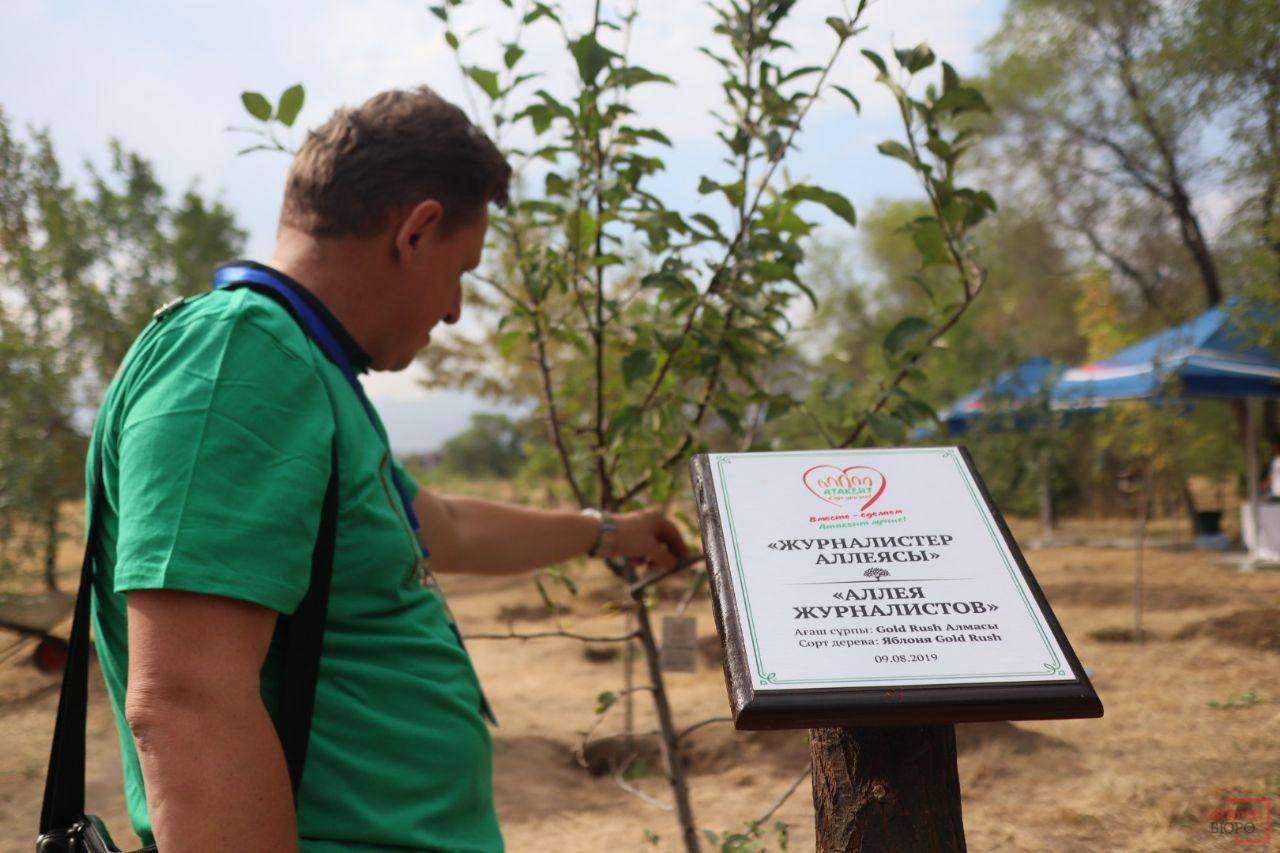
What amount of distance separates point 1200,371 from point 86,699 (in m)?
10.9

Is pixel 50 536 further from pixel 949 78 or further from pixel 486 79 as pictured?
pixel 949 78

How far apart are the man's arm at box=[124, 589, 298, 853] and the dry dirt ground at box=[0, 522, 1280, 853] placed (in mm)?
1470

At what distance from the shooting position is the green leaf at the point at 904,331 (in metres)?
2.16

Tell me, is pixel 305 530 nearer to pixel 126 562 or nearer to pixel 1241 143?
pixel 126 562

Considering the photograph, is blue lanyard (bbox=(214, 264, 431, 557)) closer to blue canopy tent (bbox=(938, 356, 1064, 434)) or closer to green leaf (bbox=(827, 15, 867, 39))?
green leaf (bbox=(827, 15, 867, 39))

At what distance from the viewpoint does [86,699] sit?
1320 millimetres

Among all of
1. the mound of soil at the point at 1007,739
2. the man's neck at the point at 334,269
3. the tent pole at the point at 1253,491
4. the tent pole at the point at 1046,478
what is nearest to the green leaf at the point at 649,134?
the man's neck at the point at 334,269

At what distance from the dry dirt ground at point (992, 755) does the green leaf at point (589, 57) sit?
127cm

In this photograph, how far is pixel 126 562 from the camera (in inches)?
41.1

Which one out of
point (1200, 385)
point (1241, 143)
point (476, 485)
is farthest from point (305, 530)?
point (476, 485)

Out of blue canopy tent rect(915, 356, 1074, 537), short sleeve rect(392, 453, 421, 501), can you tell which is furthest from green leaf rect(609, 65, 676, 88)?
blue canopy tent rect(915, 356, 1074, 537)

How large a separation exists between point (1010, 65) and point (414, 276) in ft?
58.4

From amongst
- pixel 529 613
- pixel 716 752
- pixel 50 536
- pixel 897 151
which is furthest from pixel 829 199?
pixel 529 613

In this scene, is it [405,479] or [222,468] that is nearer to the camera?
[222,468]
